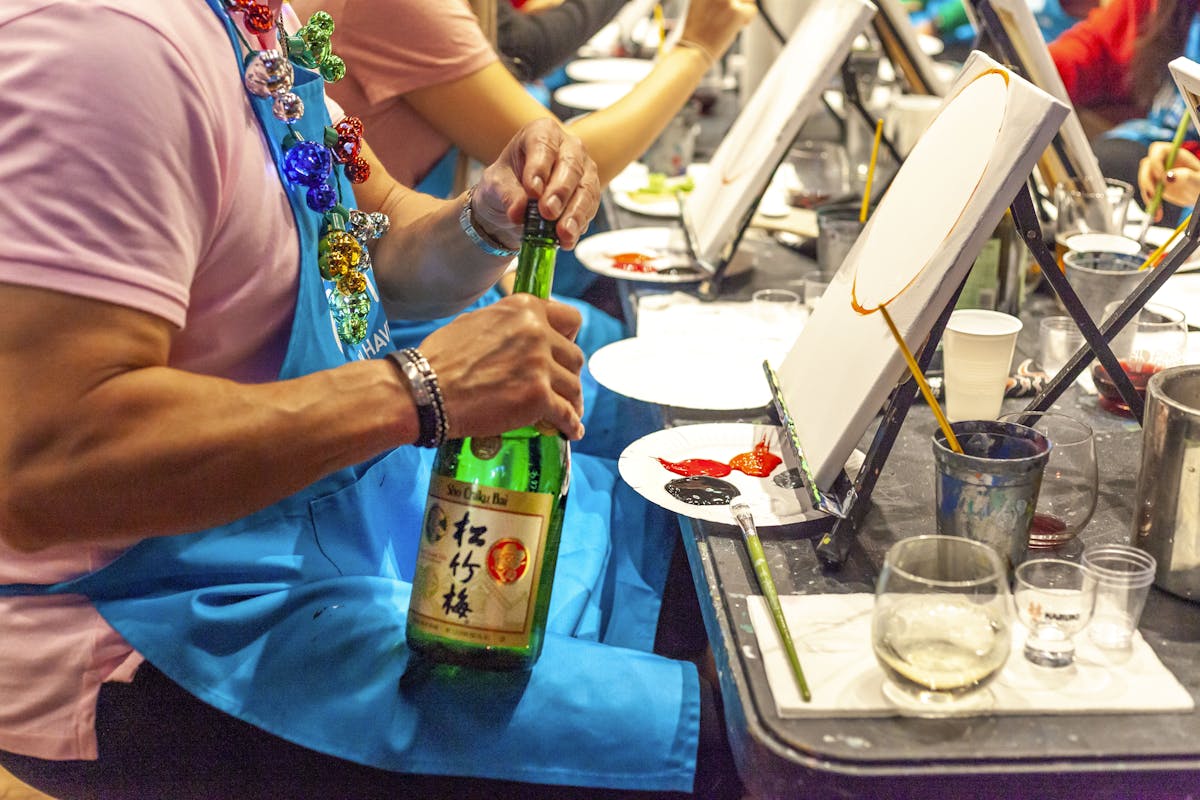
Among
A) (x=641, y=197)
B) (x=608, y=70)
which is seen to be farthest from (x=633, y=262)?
(x=608, y=70)

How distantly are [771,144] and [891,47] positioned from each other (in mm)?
519

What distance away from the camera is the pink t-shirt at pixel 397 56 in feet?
5.11

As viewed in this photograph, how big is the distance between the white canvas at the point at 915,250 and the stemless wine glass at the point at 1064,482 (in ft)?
0.42

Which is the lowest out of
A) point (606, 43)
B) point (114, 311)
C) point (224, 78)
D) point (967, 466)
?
point (606, 43)

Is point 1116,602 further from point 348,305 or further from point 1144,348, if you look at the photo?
point 348,305

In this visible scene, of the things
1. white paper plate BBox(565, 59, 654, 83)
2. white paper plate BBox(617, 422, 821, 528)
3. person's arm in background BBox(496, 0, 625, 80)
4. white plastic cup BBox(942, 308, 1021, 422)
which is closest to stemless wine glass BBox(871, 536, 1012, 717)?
white paper plate BBox(617, 422, 821, 528)

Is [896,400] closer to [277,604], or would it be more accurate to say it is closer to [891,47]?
[277,604]


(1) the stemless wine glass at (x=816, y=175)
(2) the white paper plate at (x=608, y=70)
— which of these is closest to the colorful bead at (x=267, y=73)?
(1) the stemless wine glass at (x=816, y=175)

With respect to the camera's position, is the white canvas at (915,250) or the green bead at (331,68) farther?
the green bead at (331,68)

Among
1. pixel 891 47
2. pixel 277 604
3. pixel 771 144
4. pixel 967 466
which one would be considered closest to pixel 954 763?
pixel 967 466

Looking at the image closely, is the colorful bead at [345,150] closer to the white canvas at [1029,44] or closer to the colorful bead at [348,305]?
the colorful bead at [348,305]

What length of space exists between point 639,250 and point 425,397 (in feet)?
3.57

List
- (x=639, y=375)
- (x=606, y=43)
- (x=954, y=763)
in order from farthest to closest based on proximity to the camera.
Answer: (x=606, y=43) < (x=639, y=375) < (x=954, y=763)

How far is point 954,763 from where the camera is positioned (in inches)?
29.2
